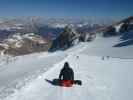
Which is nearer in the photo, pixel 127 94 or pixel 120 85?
pixel 127 94

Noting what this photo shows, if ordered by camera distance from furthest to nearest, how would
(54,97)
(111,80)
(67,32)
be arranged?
(67,32), (111,80), (54,97)

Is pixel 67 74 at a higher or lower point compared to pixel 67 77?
higher

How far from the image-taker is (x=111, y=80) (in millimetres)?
18266

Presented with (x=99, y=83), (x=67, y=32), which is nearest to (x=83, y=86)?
(x=99, y=83)

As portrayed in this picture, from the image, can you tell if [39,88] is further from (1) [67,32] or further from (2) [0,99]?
(1) [67,32]

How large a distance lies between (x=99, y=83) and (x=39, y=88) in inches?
187

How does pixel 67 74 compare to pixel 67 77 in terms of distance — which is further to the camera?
pixel 67 74

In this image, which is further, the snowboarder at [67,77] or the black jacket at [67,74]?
the black jacket at [67,74]

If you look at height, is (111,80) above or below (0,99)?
below

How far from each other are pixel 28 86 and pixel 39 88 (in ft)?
2.57

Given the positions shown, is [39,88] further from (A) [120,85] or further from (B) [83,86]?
(A) [120,85]

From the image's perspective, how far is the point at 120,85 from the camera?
53.7 feet

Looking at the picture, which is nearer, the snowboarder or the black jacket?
the snowboarder

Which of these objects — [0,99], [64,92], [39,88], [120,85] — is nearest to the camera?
[0,99]
